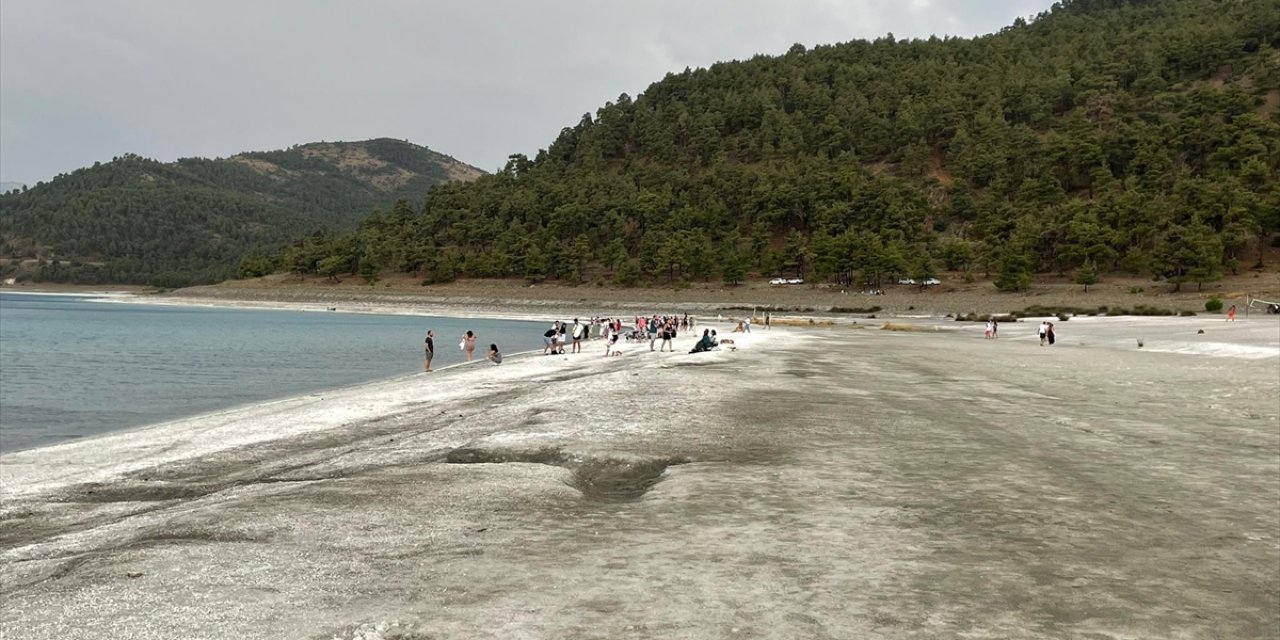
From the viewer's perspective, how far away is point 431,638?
17.2 feet

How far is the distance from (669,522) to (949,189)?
14230 centimetres

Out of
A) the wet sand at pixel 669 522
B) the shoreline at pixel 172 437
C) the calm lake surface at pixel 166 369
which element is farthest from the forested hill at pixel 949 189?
the shoreline at pixel 172 437

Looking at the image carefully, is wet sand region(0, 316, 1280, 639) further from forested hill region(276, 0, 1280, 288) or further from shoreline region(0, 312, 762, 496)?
forested hill region(276, 0, 1280, 288)

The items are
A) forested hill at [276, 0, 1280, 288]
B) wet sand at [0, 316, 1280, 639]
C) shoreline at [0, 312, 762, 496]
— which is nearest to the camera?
wet sand at [0, 316, 1280, 639]

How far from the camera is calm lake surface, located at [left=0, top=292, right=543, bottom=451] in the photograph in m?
23.9

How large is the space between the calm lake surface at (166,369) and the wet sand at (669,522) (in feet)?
22.8

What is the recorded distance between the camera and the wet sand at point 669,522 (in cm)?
573

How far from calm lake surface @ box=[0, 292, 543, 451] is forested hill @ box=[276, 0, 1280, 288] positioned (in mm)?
66451

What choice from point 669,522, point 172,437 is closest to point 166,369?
point 172,437

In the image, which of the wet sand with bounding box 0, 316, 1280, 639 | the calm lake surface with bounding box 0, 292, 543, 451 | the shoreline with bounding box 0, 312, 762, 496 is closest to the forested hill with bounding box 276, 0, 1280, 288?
the calm lake surface with bounding box 0, 292, 543, 451

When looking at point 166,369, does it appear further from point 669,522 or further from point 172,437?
point 669,522

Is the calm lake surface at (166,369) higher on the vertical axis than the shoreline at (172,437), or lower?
lower

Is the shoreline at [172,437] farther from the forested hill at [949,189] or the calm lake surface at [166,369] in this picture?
the forested hill at [949,189]

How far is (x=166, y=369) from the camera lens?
3750 centimetres
